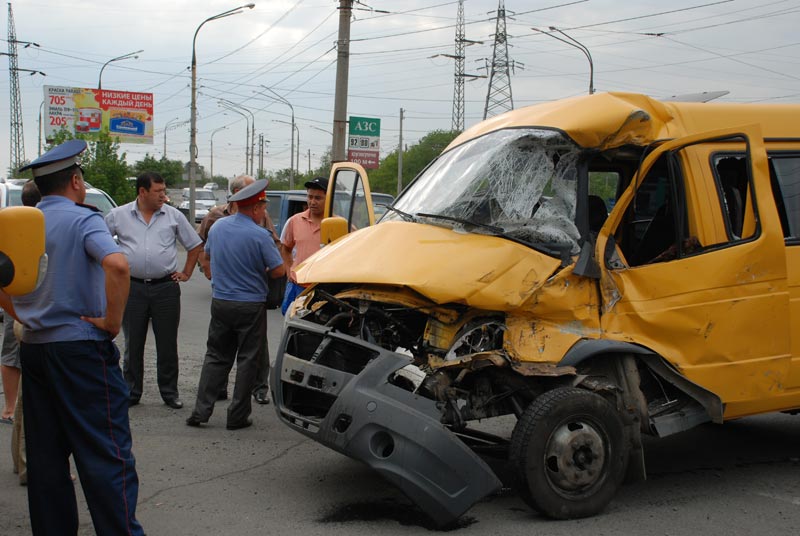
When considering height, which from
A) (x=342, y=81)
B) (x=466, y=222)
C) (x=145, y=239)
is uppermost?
(x=342, y=81)

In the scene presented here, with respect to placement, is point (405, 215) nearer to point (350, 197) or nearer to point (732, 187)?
point (350, 197)

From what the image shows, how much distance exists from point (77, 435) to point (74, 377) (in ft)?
0.87

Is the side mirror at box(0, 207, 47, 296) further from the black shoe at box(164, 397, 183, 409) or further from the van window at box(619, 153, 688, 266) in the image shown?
the black shoe at box(164, 397, 183, 409)

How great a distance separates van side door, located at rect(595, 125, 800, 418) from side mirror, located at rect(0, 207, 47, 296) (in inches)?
120

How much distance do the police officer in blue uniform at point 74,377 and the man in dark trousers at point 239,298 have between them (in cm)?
273

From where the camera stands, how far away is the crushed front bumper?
447 centimetres

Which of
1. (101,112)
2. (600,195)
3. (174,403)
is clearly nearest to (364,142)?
(174,403)

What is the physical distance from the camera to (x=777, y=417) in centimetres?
770

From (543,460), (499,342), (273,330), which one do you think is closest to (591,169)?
(499,342)

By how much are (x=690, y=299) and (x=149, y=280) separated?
4.49 m

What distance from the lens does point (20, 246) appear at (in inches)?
150

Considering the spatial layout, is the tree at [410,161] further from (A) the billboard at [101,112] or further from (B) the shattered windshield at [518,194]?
(B) the shattered windshield at [518,194]

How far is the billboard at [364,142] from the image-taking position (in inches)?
722

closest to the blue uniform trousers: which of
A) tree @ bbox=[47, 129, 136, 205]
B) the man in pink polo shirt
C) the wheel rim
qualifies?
the wheel rim
